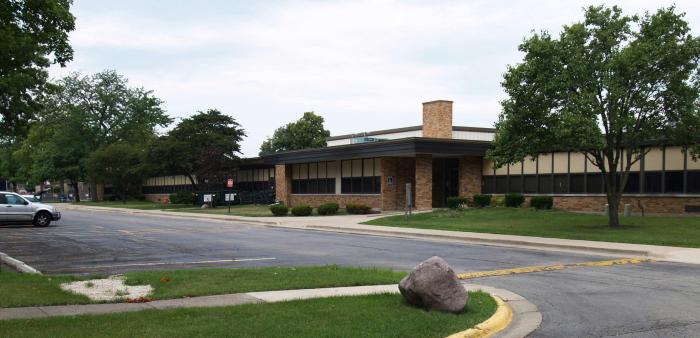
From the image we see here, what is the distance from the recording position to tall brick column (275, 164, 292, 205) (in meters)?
52.7

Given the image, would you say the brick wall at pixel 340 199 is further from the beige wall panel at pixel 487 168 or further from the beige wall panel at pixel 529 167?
the beige wall panel at pixel 529 167

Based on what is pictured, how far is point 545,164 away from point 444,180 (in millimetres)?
8596

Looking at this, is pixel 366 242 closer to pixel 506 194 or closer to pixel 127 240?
pixel 127 240

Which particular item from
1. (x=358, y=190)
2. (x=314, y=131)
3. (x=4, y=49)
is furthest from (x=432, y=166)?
(x=314, y=131)

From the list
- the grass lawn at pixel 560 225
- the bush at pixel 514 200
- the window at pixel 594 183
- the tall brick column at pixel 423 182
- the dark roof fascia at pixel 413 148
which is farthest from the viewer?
the tall brick column at pixel 423 182

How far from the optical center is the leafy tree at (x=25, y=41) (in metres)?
16.8

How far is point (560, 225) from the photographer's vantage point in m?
26.5

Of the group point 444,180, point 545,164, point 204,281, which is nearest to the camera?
point 204,281

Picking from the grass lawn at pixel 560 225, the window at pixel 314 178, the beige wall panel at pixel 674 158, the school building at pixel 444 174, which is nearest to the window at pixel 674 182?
the school building at pixel 444 174

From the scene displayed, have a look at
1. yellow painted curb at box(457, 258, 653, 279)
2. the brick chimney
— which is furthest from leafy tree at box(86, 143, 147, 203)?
yellow painted curb at box(457, 258, 653, 279)

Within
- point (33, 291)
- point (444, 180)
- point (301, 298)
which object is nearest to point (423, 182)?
point (444, 180)

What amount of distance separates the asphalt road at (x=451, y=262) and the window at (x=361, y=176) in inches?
725

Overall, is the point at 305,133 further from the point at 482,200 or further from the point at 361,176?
the point at 482,200

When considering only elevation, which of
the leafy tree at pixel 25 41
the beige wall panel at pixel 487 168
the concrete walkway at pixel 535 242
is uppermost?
the leafy tree at pixel 25 41
